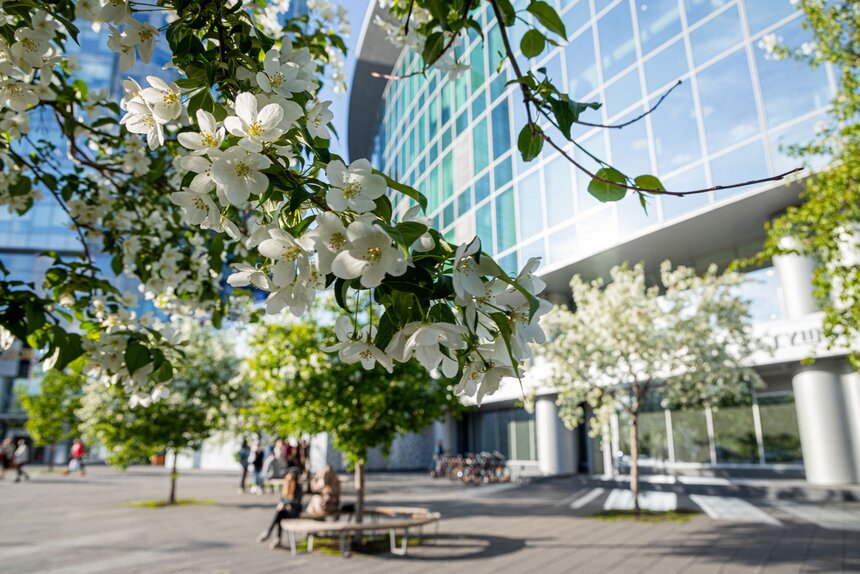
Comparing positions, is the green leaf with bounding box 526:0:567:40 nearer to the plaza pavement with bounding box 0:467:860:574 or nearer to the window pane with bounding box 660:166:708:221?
the plaza pavement with bounding box 0:467:860:574

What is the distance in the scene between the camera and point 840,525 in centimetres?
1077

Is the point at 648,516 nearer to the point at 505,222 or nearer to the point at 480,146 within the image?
the point at 505,222

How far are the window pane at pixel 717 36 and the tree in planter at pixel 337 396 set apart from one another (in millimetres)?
12989

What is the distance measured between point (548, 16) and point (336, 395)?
828 cm

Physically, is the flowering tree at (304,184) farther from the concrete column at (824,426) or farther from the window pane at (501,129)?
the window pane at (501,129)

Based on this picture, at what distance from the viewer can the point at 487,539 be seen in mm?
9820

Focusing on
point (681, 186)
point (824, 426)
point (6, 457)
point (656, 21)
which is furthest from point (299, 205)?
point (6, 457)

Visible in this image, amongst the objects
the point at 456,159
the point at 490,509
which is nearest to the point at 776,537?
the point at 490,509

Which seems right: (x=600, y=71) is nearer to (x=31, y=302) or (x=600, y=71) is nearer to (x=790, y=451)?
(x=790, y=451)

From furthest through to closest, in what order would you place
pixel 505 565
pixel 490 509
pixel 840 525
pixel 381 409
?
pixel 490 509 < pixel 840 525 < pixel 381 409 < pixel 505 565

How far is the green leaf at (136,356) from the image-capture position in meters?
2.34

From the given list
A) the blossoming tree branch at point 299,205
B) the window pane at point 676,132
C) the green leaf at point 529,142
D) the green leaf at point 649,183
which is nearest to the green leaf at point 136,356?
the blossoming tree branch at point 299,205

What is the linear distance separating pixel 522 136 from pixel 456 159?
2308 centimetres

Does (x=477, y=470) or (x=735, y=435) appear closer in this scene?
(x=735, y=435)
